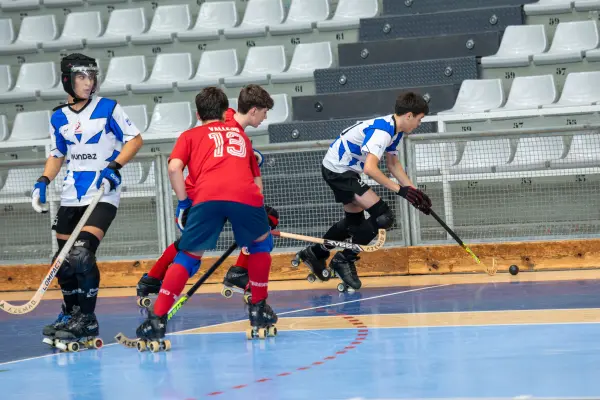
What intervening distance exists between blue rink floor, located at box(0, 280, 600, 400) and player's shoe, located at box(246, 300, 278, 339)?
7 cm

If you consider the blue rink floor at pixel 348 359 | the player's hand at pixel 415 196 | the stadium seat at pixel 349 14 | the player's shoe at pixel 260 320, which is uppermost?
the stadium seat at pixel 349 14

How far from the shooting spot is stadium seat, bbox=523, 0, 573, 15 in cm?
1194

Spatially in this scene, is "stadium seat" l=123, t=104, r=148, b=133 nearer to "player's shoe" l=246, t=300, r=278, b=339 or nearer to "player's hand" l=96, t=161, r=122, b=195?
"player's hand" l=96, t=161, r=122, b=195

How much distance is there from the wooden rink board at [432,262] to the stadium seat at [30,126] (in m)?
2.55

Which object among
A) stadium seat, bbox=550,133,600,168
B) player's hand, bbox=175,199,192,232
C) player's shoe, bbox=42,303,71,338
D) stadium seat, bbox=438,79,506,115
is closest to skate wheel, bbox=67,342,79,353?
player's shoe, bbox=42,303,71,338

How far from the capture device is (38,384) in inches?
211

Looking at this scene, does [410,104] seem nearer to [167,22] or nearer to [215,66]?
[215,66]

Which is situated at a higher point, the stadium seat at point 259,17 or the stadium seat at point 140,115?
the stadium seat at point 259,17

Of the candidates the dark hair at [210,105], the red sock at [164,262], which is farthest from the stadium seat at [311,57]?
the dark hair at [210,105]

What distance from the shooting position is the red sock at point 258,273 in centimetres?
646

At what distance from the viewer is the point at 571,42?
1156 centimetres

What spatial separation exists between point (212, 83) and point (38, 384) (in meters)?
7.57

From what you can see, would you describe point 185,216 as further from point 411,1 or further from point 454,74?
point 411,1

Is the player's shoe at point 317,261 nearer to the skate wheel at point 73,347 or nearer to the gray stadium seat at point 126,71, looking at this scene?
the skate wheel at point 73,347
